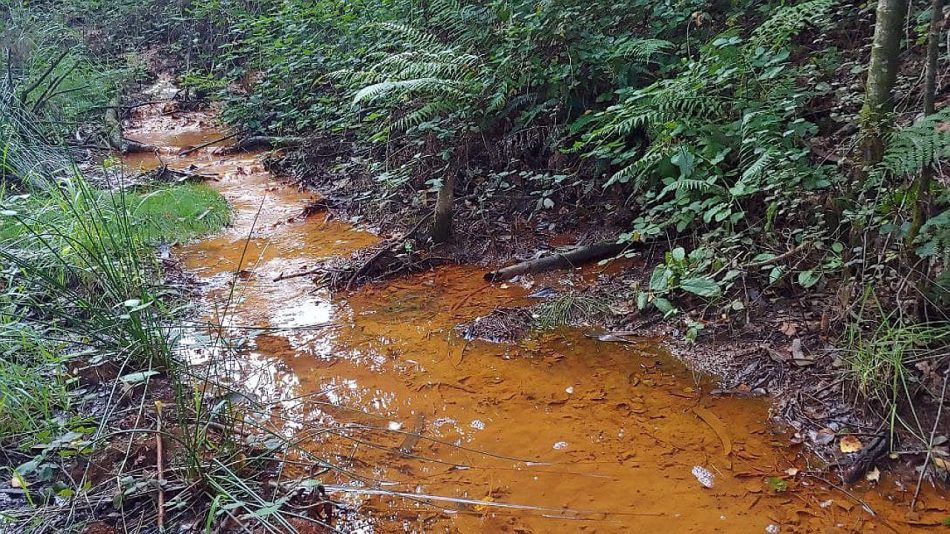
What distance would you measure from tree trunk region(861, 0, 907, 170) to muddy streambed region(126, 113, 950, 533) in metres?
1.37

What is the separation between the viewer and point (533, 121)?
204 inches

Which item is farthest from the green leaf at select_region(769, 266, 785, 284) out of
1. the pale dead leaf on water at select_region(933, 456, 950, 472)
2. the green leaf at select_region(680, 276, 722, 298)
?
the pale dead leaf on water at select_region(933, 456, 950, 472)

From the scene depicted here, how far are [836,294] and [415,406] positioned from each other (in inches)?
83.6

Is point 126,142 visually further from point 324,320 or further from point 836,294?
point 836,294

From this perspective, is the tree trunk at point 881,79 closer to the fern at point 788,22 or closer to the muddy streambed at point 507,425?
the fern at point 788,22

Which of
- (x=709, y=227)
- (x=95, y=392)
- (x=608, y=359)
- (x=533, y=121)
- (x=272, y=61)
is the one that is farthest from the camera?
(x=272, y=61)

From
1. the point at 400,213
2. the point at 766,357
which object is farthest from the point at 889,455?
the point at 400,213

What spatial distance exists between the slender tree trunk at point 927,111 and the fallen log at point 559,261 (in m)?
1.86

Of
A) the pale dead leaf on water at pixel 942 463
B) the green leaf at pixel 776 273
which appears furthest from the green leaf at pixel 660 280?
the pale dead leaf on water at pixel 942 463

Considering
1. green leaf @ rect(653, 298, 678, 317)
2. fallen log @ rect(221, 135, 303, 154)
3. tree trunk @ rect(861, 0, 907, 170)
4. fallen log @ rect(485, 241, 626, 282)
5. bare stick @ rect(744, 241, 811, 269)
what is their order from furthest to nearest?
1. fallen log @ rect(221, 135, 303, 154)
2. fallen log @ rect(485, 241, 626, 282)
3. green leaf @ rect(653, 298, 678, 317)
4. bare stick @ rect(744, 241, 811, 269)
5. tree trunk @ rect(861, 0, 907, 170)

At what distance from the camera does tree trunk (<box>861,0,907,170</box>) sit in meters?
2.71

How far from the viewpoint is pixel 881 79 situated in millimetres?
2805

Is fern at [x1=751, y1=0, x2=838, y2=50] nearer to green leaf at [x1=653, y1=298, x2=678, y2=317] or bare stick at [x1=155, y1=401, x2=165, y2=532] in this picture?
green leaf at [x1=653, y1=298, x2=678, y2=317]

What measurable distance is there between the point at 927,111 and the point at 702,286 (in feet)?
4.14
